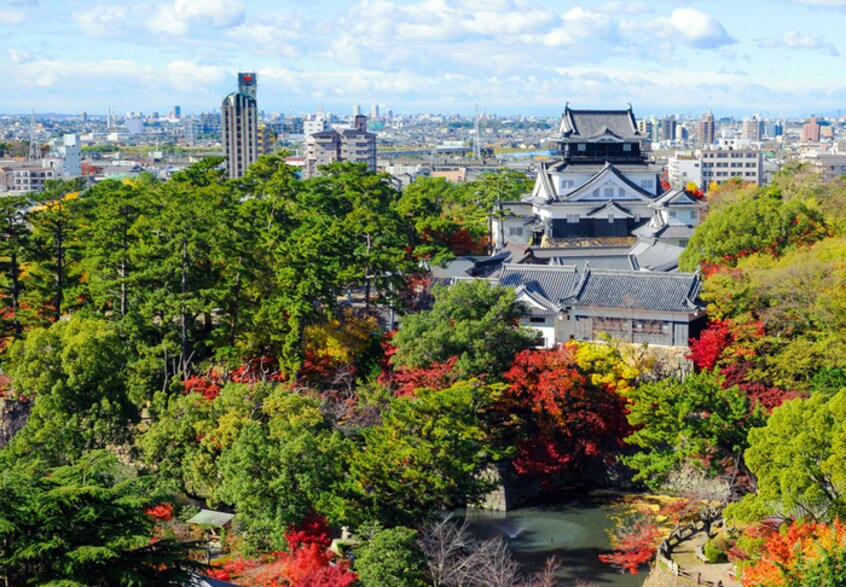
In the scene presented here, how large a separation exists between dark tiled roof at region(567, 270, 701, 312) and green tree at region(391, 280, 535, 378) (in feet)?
10.9

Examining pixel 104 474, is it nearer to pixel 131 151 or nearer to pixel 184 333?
pixel 184 333

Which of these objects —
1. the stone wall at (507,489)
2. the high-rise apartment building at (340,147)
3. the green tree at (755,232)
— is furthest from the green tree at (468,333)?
the high-rise apartment building at (340,147)

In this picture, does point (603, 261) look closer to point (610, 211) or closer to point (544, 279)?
point (544, 279)

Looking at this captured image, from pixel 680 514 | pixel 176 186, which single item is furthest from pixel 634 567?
pixel 176 186

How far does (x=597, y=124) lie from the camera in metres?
46.7

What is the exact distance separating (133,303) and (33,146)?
118 m

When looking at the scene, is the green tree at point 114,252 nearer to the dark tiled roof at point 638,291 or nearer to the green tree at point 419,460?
the green tree at point 419,460

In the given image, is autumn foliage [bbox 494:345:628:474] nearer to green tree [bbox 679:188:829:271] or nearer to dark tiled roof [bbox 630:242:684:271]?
green tree [bbox 679:188:829:271]

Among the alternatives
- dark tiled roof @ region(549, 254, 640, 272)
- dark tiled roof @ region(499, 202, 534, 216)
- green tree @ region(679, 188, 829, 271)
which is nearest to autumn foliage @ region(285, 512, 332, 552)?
green tree @ region(679, 188, 829, 271)

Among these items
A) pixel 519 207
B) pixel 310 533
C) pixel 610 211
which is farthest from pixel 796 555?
pixel 519 207

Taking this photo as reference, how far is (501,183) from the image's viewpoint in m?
47.8

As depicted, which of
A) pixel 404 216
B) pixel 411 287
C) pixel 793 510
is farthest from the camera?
pixel 404 216

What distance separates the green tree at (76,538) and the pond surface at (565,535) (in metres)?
10.0

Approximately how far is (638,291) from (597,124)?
61.4ft
